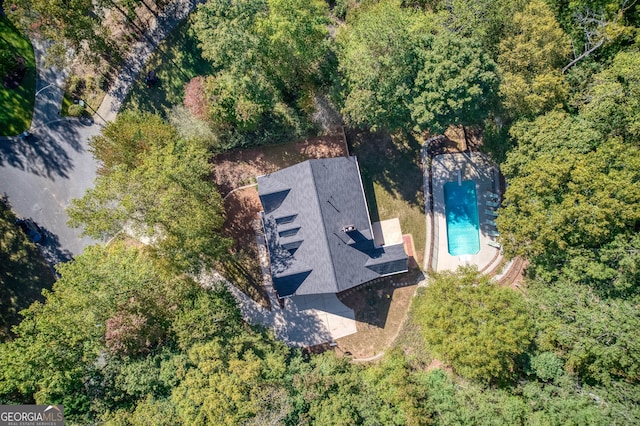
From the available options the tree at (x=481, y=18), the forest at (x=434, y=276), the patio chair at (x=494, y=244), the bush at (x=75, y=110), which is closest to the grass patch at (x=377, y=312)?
the forest at (x=434, y=276)

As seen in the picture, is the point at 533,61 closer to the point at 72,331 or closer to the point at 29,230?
the point at 72,331

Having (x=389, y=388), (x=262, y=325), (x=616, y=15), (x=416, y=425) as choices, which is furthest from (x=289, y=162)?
Result: (x=616, y=15)

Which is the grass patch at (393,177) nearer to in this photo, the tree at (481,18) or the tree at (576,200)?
the tree at (576,200)

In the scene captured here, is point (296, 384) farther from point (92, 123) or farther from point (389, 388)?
point (92, 123)

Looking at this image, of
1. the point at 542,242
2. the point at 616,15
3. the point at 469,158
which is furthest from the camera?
the point at 469,158

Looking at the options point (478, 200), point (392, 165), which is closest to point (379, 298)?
point (392, 165)

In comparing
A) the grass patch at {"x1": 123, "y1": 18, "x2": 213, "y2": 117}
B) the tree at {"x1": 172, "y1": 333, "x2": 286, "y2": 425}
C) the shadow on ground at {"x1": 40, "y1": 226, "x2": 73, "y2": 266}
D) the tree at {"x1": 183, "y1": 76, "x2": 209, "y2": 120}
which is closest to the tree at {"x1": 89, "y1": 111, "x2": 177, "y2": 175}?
the tree at {"x1": 183, "y1": 76, "x2": 209, "y2": 120}

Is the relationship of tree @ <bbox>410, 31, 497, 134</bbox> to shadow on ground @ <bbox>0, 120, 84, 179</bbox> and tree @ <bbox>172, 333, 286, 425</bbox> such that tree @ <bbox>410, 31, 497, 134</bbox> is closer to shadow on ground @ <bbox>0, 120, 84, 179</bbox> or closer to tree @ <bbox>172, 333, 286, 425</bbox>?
tree @ <bbox>172, 333, 286, 425</bbox>
